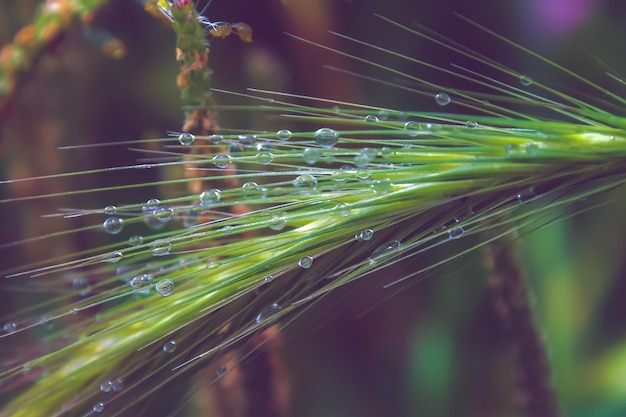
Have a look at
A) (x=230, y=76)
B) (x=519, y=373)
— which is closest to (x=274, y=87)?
(x=230, y=76)

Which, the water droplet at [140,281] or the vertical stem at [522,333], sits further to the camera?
the vertical stem at [522,333]

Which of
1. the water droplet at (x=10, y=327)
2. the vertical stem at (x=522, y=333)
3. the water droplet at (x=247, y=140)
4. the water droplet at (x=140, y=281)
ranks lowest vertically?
the vertical stem at (x=522, y=333)

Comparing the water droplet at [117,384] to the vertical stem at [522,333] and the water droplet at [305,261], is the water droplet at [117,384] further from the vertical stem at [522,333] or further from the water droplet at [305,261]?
the vertical stem at [522,333]

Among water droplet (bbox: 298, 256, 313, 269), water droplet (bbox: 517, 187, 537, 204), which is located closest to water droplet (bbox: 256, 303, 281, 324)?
water droplet (bbox: 298, 256, 313, 269)

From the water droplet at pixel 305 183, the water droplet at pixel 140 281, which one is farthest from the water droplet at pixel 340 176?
the water droplet at pixel 140 281

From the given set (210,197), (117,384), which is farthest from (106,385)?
(210,197)

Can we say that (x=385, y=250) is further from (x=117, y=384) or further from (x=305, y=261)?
(x=117, y=384)
